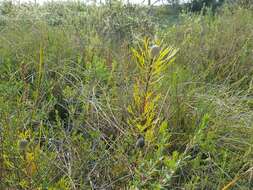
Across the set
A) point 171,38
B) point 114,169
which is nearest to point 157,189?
point 114,169

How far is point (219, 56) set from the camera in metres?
2.85

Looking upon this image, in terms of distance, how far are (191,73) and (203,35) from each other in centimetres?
86

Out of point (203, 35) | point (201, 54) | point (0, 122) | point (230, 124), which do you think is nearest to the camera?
point (0, 122)

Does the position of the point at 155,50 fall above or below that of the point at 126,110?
above

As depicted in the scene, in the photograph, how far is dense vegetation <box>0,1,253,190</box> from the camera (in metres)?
1.16

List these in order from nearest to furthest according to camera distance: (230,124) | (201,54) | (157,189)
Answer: (157,189) < (230,124) < (201,54)

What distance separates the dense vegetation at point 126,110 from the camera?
116 cm

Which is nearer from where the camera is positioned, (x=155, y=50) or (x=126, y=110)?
(x=155, y=50)

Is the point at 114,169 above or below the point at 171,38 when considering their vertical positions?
below

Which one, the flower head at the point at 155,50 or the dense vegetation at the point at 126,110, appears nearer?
the flower head at the point at 155,50

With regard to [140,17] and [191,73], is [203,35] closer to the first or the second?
[191,73]

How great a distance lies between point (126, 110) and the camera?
169 centimetres

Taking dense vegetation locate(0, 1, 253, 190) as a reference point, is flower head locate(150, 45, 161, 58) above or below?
above

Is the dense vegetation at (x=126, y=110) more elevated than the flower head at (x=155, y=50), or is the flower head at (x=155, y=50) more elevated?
the flower head at (x=155, y=50)
